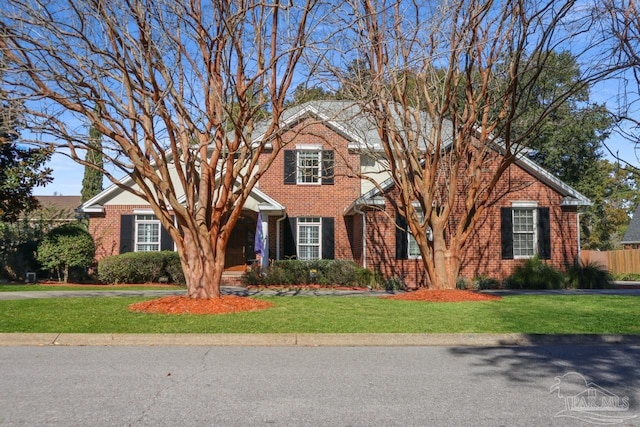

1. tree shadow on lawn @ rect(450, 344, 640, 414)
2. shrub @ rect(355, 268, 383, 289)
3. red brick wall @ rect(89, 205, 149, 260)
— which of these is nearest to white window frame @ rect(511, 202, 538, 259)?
shrub @ rect(355, 268, 383, 289)

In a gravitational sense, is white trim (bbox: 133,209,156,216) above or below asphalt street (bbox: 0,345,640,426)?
above

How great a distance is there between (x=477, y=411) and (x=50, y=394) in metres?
4.22

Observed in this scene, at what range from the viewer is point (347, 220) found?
23391mm

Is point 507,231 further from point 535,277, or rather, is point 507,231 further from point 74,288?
point 74,288

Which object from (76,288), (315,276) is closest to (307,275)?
(315,276)

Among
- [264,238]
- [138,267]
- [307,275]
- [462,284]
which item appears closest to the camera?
[462,284]

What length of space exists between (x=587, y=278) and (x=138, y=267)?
1554 centimetres

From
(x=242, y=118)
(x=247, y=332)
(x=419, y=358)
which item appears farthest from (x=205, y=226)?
(x=419, y=358)

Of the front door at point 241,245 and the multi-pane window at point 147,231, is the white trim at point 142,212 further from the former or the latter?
the front door at point 241,245

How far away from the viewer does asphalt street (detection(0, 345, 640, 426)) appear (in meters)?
5.21

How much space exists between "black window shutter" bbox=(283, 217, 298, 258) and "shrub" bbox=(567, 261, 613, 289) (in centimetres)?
999

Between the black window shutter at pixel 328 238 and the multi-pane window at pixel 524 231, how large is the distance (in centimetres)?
678

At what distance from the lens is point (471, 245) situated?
21.4 meters

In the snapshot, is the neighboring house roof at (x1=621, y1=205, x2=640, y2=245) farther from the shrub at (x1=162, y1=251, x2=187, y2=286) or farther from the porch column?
the shrub at (x1=162, y1=251, x2=187, y2=286)
